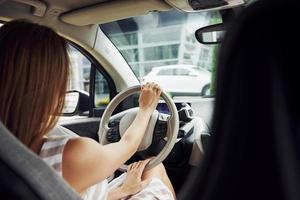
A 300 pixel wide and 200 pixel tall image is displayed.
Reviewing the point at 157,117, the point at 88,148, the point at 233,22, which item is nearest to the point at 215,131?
the point at 233,22

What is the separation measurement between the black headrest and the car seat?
1.08ft

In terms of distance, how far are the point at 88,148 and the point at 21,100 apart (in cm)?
22

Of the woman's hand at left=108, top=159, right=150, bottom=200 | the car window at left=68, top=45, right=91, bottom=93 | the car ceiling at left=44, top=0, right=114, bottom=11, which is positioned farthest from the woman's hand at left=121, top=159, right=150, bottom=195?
the car ceiling at left=44, top=0, right=114, bottom=11

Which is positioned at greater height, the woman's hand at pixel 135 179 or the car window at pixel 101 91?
the car window at pixel 101 91

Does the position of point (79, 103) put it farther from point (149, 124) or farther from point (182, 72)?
point (182, 72)

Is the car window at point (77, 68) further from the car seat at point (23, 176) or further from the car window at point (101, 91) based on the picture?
the car seat at point (23, 176)

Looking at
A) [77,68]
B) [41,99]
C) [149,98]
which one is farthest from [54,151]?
[77,68]

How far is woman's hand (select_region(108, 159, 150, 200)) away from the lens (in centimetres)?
179

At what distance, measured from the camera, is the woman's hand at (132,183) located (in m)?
1.79

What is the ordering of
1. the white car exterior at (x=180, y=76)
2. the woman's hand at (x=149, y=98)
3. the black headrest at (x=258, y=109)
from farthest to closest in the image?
the white car exterior at (x=180, y=76), the woman's hand at (x=149, y=98), the black headrest at (x=258, y=109)

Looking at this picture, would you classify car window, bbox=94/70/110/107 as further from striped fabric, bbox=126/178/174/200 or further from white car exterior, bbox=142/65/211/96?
white car exterior, bbox=142/65/211/96

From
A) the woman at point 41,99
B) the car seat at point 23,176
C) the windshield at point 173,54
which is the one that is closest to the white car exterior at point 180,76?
the windshield at point 173,54

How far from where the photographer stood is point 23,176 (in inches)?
31.5

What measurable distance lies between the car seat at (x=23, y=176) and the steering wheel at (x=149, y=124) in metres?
0.97
